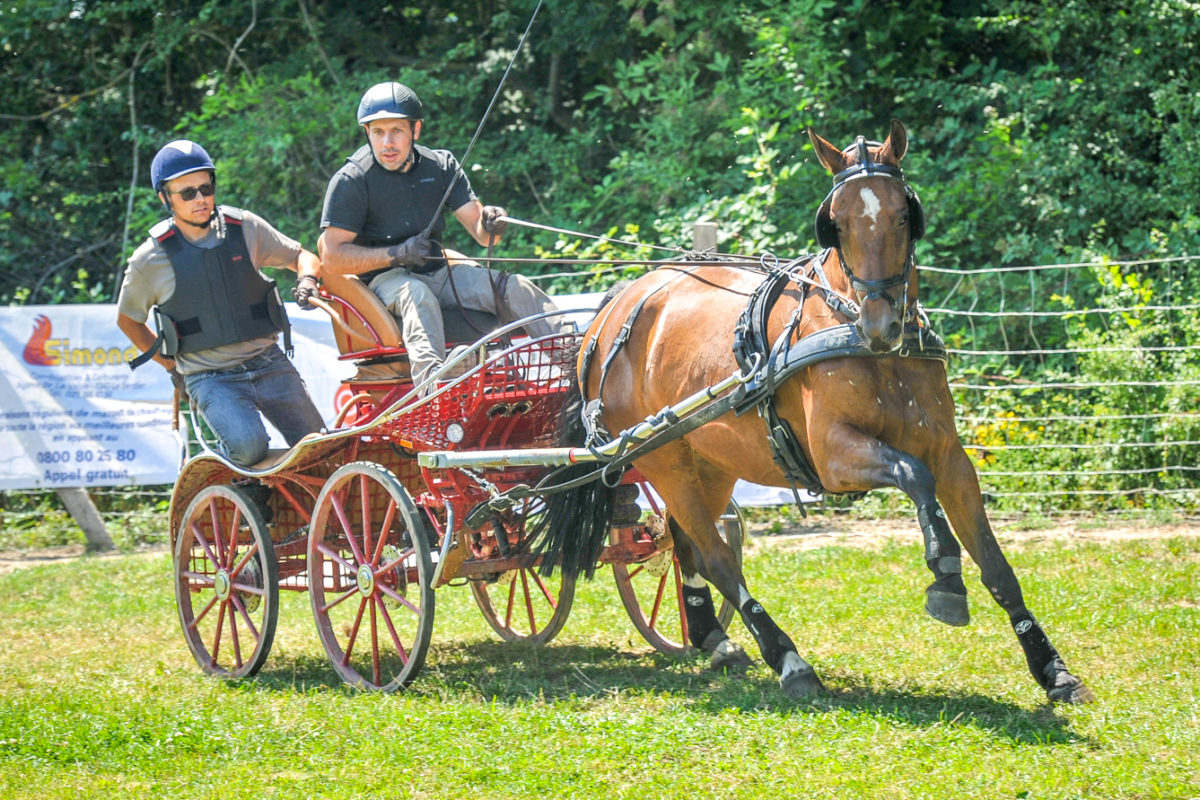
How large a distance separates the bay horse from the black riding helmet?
1.25m

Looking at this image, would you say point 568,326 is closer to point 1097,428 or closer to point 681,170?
point 1097,428

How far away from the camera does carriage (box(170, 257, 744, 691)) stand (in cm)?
555

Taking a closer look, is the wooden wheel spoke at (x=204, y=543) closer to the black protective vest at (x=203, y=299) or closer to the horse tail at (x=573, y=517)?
the black protective vest at (x=203, y=299)

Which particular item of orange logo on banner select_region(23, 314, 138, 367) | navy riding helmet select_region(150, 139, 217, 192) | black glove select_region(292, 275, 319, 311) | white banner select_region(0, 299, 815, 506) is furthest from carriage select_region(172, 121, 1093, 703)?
orange logo on banner select_region(23, 314, 138, 367)

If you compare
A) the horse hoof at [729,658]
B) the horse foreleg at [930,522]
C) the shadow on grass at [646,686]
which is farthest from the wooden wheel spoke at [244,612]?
the horse foreleg at [930,522]

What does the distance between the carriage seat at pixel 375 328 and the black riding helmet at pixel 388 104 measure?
668mm

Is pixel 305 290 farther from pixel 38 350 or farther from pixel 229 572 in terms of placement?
pixel 38 350

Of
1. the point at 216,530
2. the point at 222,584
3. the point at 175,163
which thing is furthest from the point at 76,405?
the point at 175,163

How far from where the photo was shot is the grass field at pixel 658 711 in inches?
159

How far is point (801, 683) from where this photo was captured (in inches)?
198

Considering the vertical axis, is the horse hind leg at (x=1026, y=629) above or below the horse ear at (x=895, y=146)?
below

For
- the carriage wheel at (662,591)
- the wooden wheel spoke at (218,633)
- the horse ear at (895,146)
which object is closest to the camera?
the horse ear at (895,146)

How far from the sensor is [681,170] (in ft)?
37.7

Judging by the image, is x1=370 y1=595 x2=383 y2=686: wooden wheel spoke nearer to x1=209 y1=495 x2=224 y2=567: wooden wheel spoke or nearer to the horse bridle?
x1=209 y1=495 x2=224 y2=567: wooden wheel spoke
